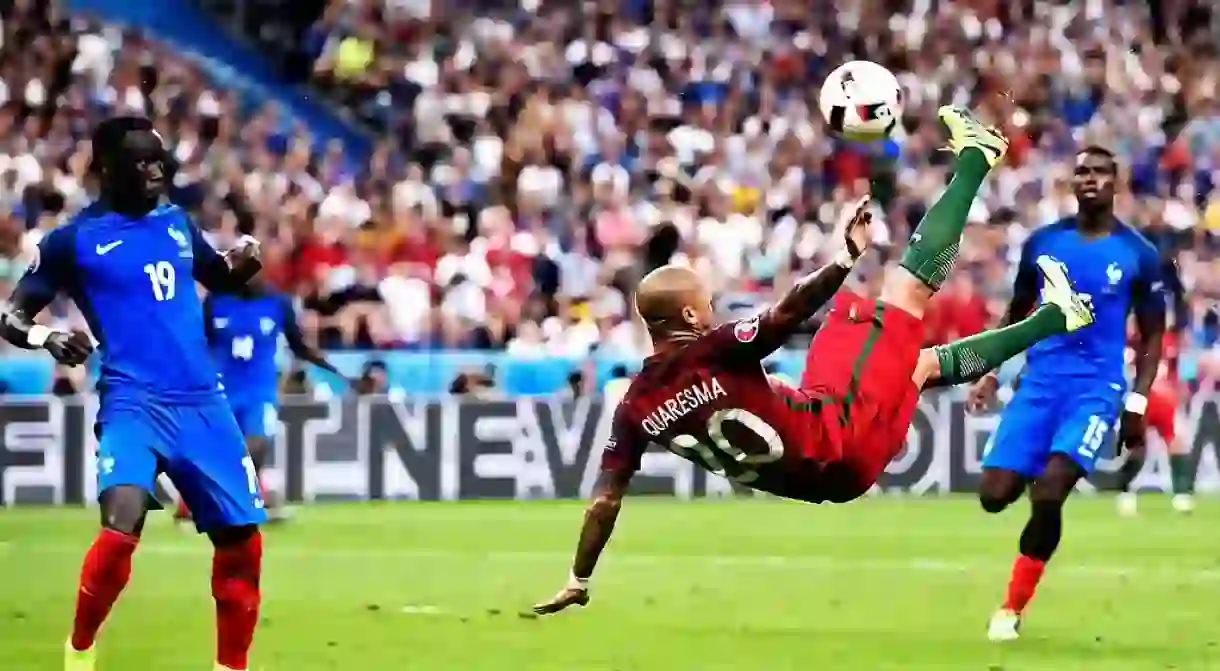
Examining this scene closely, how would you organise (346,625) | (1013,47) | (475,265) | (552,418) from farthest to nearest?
(1013,47)
(475,265)
(552,418)
(346,625)

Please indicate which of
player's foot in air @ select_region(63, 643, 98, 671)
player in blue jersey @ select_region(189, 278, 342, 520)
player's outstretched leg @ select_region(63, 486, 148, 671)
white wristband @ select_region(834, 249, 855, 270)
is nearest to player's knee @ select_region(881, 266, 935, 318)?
white wristband @ select_region(834, 249, 855, 270)

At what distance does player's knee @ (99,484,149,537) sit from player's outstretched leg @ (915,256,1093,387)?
348 cm

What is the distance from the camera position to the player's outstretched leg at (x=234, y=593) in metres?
10.2

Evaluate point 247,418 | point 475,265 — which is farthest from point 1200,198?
point 247,418

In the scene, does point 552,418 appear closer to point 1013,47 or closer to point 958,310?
point 958,310

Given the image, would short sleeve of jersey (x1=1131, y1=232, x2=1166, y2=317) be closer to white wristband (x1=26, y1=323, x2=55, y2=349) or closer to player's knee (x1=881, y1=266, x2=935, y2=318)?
player's knee (x1=881, y1=266, x2=935, y2=318)

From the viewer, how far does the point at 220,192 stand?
26250 mm

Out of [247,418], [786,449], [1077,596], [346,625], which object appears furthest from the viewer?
[247,418]

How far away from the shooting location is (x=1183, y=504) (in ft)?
74.8

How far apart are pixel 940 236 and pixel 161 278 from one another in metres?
3.47

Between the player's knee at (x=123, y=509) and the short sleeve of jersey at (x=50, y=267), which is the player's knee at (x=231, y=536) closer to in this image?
the player's knee at (x=123, y=509)

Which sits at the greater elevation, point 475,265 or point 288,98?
point 288,98

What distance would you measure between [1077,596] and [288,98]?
54.9 ft

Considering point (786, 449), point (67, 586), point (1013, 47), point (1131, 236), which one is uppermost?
point (1013, 47)
